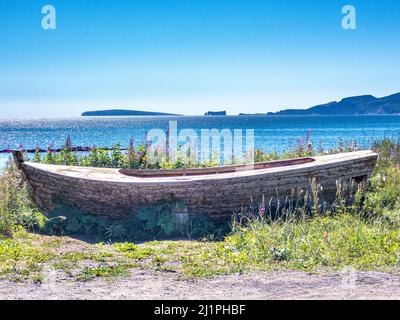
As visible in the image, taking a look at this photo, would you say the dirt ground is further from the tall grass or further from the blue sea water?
the blue sea water

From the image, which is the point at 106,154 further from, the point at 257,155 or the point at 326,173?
the point at 326,173

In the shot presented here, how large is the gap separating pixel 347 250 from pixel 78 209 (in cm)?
560

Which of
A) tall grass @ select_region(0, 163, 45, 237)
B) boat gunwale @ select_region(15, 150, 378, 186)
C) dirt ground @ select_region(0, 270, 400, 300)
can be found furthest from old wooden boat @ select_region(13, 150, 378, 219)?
dirt ground @ select_region(0, 270, 400, 300)

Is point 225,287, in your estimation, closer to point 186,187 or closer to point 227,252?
point 227,252

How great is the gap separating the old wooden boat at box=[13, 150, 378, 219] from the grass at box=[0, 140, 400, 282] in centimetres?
77

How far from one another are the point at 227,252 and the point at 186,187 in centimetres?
237

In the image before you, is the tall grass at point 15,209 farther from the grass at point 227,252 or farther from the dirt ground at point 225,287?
the dirt ground at point 225,287

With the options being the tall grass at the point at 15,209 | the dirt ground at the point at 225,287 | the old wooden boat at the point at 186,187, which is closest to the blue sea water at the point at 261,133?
the old wooden boat at the point at 186,187

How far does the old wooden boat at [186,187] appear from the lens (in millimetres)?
9695

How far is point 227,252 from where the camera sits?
24.8 ft

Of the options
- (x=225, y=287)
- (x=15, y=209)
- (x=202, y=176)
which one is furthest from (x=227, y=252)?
(x=15, y=209)

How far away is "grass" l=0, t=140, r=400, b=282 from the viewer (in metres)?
6.63

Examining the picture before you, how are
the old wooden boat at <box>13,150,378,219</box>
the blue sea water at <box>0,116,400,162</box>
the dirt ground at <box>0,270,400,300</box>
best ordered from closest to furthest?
the dirt ground at <box>0,270,400,300</box>
the old wooden boat at <box>13,150,378,219</box>
the blue sea water at <box>0,116,400,162</box>

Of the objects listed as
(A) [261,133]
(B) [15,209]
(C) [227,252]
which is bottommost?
(C) [227,252]
